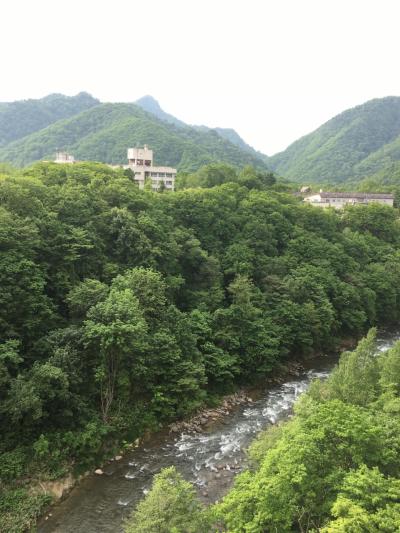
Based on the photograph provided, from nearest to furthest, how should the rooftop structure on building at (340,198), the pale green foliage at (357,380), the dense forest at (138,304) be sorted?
the pale green foliage at (357,380), the dense forest at (138,304), the rooftop structure on building at (340,198)

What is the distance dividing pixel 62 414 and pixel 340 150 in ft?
492

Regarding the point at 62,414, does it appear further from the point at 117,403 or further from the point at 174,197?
the point at 174,197

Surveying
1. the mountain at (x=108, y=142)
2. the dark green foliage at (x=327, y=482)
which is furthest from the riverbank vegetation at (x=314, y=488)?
the mountain at (x=108, y=142)

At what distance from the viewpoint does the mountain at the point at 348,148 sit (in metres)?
138

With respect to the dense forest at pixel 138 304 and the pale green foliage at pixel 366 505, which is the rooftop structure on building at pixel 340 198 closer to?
the dense forest at pixel 138 304

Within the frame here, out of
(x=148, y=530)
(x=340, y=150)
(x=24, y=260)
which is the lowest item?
(x=148, y=530)

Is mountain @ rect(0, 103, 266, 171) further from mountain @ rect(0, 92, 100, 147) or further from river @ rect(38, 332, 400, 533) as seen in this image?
river @ rect(38, 332, 400, 533)

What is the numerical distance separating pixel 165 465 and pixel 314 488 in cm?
1153

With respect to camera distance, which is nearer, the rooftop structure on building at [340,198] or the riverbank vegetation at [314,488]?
A: the riverbank vegetation at [314,488]

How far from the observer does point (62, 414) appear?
22.1 meters

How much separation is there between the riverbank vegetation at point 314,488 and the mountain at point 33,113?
13707cm

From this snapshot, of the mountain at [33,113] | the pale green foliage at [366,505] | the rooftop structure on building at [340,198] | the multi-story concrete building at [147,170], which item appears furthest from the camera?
the mountain at [33,113]

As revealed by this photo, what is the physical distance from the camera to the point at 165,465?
74.6ft

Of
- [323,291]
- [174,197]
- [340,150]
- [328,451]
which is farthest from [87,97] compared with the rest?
[328,451]
